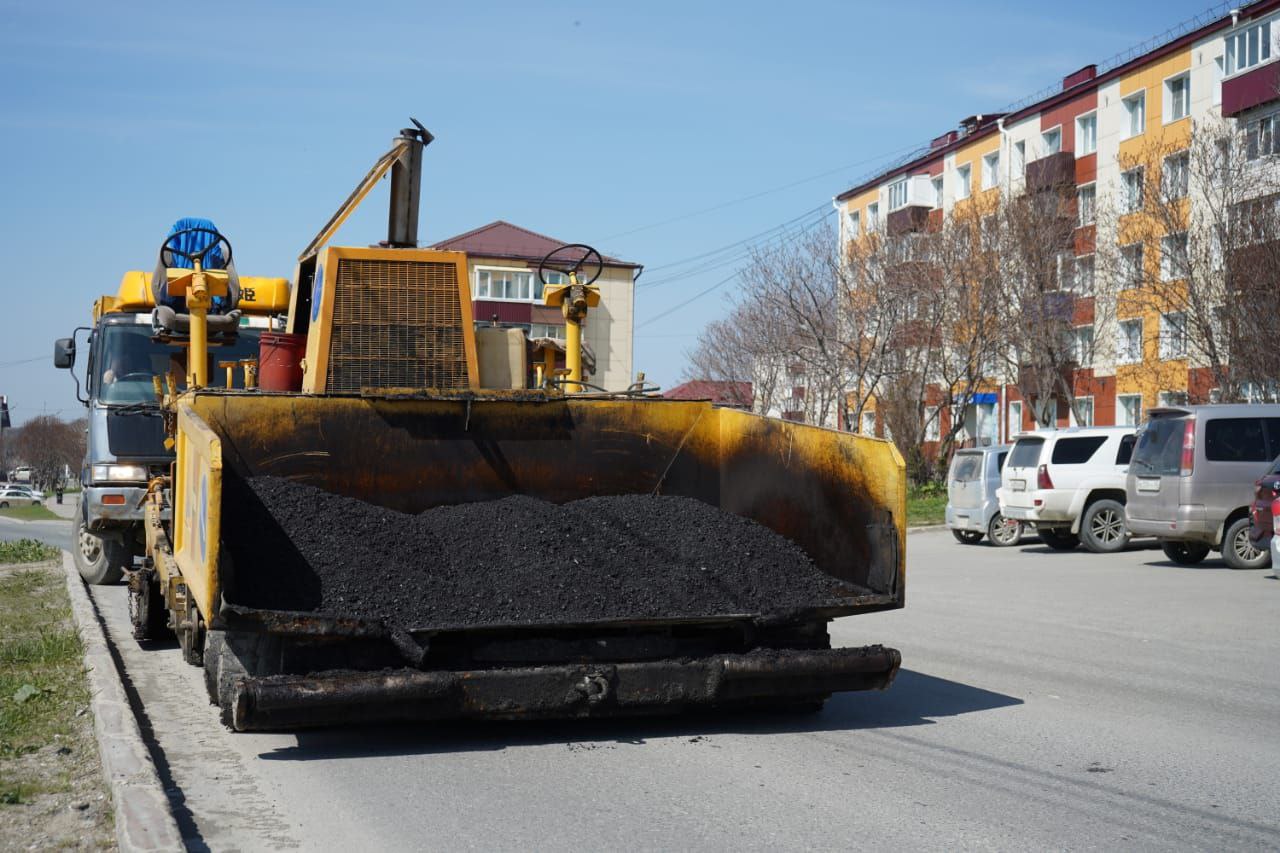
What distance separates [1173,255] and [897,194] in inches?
827

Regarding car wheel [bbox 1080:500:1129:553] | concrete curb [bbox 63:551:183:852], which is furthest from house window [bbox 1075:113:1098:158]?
concrete curb [bbox 63:551:183:852]

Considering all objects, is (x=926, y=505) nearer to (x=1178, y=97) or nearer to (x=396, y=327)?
(x=1178, y=97)

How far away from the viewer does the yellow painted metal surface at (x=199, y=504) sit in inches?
224

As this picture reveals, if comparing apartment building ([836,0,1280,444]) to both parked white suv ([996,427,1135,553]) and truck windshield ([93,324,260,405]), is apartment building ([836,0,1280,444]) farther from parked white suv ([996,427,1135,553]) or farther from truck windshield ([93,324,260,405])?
truck windshield ([93,324,260,405])

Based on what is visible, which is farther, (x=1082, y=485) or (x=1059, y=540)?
(x=1059, y=540)

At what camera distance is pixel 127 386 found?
521 inches

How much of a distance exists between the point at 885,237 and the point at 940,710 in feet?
108

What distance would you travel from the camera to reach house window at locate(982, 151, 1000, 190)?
46.3 m

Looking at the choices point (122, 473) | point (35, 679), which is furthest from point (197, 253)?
point (35, 679)

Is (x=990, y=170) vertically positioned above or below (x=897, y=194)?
above

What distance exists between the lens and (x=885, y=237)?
38.9 meters

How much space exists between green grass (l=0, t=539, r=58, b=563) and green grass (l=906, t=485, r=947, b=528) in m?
16.0

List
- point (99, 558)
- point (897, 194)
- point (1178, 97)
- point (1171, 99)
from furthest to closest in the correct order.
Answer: point (897, 194) < point (1171, 99) < point (1178, 97) < point (99, 558)

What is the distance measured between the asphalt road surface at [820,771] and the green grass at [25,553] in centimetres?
1134
